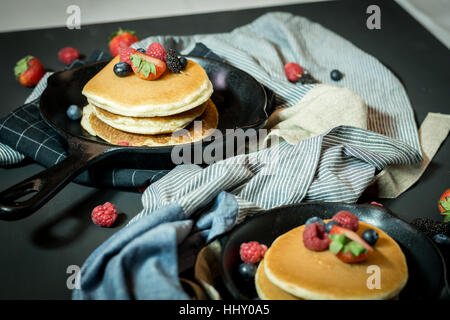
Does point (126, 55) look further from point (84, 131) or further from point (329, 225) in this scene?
point (329, 225)

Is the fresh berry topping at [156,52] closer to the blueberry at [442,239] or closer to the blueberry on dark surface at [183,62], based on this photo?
the blueberry on dark surface at [183,62]

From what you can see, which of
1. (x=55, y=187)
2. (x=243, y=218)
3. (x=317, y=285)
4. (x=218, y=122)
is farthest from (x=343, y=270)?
(x=218, y=122)

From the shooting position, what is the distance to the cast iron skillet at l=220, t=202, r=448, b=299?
3.81 ft

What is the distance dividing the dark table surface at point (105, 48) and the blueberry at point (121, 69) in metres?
0.39

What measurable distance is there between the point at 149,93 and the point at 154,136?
0.15 m

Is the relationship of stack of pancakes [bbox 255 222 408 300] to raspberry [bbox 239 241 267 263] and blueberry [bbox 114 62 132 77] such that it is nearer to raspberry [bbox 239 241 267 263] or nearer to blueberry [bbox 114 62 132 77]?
raspberry [bbox 239 241 267 263]

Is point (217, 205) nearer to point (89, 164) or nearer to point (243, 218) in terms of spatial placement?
point (243, 218)

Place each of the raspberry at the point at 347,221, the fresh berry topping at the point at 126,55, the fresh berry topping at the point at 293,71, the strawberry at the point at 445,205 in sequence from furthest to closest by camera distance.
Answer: the fresh berry topping at the point at 293,71 < the fresh berry topping at the point at 126,55 < the strawberry at the point at 445,205 < the raspberry at the point at 347,221

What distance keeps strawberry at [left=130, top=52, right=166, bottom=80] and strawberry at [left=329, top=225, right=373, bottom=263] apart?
872 mm

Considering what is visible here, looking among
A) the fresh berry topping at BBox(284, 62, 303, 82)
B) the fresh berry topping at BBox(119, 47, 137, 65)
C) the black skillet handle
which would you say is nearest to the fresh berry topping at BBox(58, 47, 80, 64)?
the fresh berry topping at BBox(119, 47, 137, 65)

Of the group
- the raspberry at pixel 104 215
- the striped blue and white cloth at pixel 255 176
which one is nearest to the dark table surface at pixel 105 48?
the raspberry at pixel 104 215

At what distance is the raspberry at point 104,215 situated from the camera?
1.52m

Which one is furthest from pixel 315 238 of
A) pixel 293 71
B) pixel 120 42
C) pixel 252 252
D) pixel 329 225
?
pixel 120 42

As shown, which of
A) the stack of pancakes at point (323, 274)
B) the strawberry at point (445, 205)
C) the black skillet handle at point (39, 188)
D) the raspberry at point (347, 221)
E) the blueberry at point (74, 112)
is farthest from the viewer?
the blueberry at point (74, 112)
